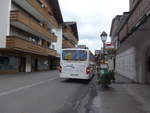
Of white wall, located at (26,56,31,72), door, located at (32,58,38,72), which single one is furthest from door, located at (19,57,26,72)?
door, located at (32,58,38,72)

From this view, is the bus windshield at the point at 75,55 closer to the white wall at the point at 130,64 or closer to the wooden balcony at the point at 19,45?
the white wall at the point at 130,64

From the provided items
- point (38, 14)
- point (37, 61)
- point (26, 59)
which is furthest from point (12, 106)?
point (37, 61)

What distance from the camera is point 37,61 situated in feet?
118

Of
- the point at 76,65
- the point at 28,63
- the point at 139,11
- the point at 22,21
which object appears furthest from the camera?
the point at 28,63

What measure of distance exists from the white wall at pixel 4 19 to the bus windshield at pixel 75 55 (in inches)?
330

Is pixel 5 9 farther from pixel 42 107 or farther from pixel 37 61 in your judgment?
pixel 42 107

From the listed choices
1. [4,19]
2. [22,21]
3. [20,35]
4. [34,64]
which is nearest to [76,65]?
[22,21]

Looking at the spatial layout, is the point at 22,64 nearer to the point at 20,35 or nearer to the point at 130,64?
the point at 20,35

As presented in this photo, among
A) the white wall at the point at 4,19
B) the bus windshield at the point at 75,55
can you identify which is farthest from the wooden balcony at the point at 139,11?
the white wall at the point at 4,19

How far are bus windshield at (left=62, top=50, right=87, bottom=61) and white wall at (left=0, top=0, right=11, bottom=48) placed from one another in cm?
838

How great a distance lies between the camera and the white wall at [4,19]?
23172 millimetres

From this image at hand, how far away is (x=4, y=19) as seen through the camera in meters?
23.5

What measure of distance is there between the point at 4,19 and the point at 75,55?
1035cm

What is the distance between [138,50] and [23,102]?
11141 mm
